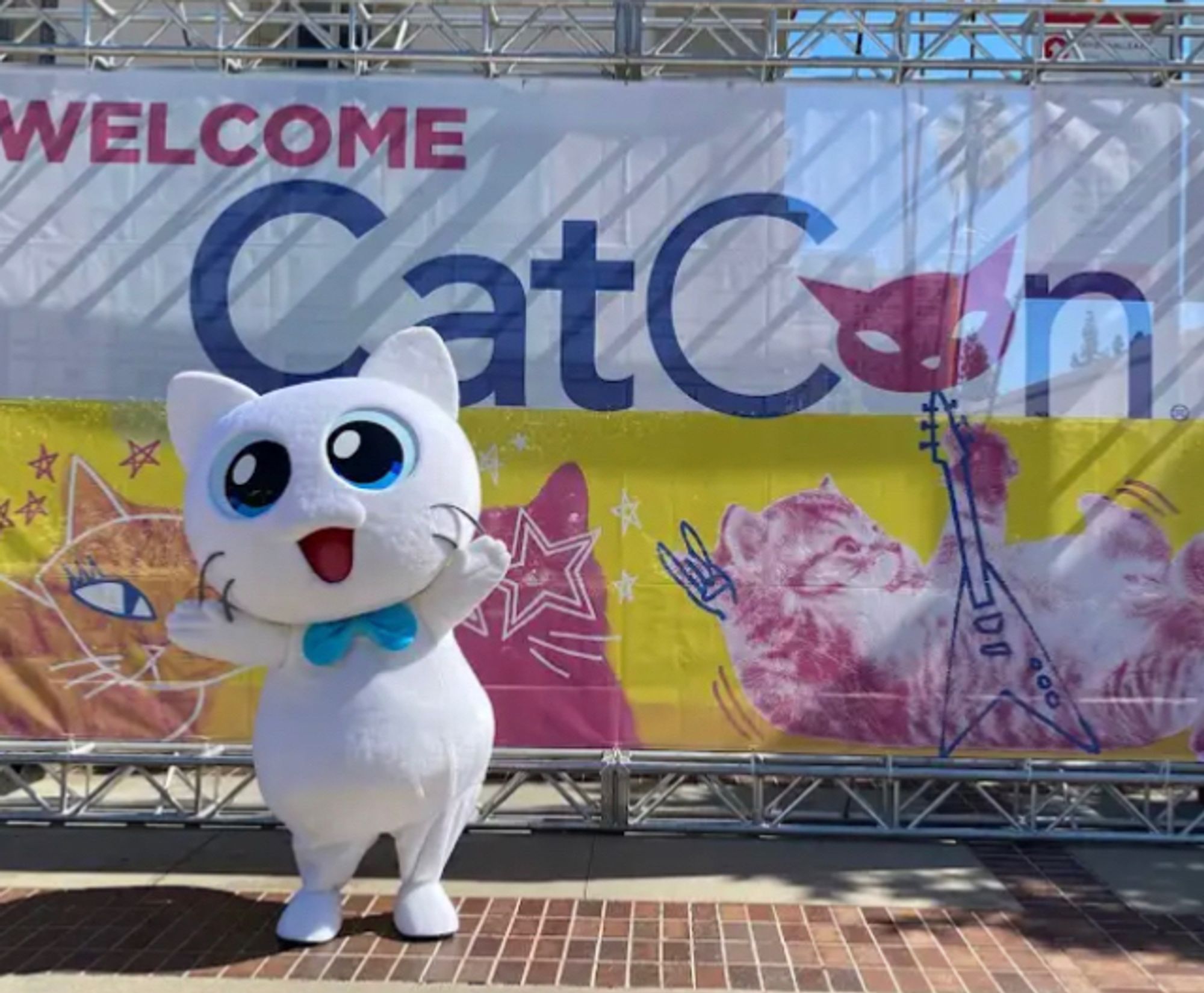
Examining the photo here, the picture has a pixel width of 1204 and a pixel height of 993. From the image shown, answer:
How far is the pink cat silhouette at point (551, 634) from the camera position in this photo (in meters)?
6.04

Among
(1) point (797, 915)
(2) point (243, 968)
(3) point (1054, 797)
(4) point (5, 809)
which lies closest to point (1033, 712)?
(3) point (1054, 797)

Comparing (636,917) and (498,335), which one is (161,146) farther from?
(636,917)

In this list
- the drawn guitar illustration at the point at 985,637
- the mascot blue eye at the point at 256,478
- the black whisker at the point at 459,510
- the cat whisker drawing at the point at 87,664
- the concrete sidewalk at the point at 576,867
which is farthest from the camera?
the cat whisker drawing at the point at 87,664

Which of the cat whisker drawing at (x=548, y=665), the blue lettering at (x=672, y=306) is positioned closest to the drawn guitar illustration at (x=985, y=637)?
the blue lettering at (x=672, y=306)

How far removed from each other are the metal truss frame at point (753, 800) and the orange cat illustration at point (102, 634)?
0.20 metres

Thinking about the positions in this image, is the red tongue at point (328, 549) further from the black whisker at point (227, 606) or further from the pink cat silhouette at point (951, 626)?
the pink cat silhouette at point (951, 626)

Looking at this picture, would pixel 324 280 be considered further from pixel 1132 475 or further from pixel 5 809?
pixel 1132 475

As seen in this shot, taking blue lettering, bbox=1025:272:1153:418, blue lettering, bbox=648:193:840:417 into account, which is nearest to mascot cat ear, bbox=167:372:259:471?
blue lettering, bbox=648:193:840:417

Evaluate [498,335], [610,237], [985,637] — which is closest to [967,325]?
[985,637]

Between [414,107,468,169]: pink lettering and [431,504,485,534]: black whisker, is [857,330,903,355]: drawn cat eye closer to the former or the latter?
[414,107,468,169]: pink lettering

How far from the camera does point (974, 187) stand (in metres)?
6.20

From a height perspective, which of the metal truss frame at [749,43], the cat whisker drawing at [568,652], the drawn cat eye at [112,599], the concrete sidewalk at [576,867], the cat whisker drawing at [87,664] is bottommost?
the concrete sidewalk at [576,867]

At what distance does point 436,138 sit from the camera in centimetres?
625

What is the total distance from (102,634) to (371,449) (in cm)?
275
